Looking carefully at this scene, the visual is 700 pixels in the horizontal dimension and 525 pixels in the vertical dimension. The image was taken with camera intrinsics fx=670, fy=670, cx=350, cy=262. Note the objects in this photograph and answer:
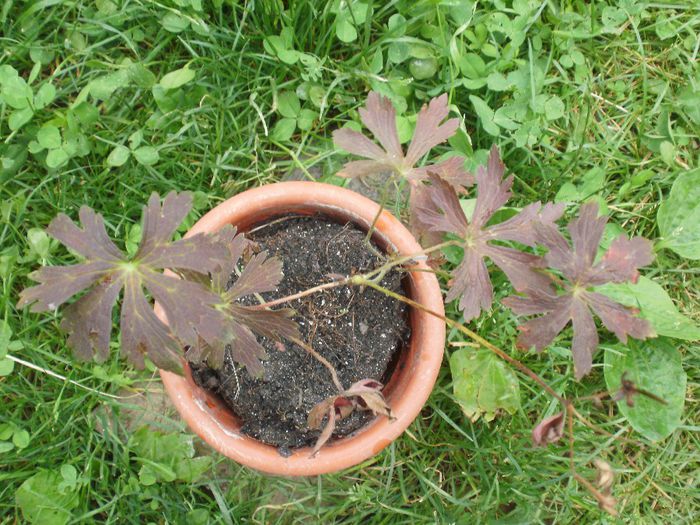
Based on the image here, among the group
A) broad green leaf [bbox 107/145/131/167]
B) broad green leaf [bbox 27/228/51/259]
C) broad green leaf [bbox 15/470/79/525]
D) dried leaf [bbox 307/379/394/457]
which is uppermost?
broad green leaf [bbox 107/145/131/167]

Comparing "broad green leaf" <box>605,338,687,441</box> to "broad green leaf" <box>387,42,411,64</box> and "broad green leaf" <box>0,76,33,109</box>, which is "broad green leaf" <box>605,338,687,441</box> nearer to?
"broad green leaf" <box>387,42,411,64</box>

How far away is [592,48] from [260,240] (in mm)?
1322

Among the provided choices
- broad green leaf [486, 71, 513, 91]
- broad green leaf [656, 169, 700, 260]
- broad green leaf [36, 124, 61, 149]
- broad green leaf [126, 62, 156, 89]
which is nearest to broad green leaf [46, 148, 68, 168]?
broad green leaf [36, 124, 61, 149]

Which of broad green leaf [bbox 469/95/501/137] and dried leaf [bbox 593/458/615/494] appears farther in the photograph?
broad green leaf [bbox 469/95/501/137]

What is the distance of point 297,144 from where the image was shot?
2.14 meters

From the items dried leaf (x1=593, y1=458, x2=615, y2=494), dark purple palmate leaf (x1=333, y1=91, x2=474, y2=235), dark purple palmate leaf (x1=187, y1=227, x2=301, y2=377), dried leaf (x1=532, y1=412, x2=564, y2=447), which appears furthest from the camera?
dark purple palmate leaf (x1=333, y1=91, x2=474, y2=235)

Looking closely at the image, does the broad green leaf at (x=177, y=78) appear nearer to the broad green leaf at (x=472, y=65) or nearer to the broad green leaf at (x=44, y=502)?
the broad green leaf at (x=472, y=65)

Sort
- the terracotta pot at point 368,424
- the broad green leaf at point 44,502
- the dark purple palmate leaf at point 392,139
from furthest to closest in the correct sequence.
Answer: the broad green leaf at point 44,502, the terracotta pot at point 368,424, the dark purple palmate leaf at point 392,139

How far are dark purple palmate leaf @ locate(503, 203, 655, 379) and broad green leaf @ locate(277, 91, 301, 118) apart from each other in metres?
1.02

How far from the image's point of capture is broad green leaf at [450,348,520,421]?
6.29 feet

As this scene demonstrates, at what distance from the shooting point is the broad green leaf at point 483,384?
1916mm

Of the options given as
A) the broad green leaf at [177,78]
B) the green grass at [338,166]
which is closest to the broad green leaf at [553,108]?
the green grass at [338,166]

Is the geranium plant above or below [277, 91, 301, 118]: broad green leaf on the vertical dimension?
above

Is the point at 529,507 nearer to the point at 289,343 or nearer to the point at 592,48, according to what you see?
the point at 289,343
